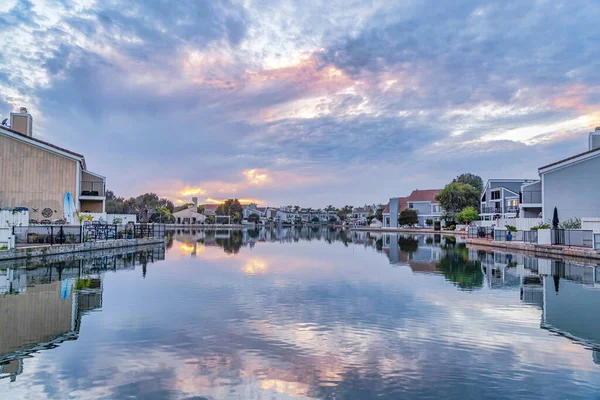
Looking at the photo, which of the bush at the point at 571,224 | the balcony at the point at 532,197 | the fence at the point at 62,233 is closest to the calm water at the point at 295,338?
the fence at the point at 62,233

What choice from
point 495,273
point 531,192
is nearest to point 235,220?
point 531,192

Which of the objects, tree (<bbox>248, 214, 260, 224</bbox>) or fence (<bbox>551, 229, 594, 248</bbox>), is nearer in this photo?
fence (<bbox>551, 229, 594, 248</bbox>)

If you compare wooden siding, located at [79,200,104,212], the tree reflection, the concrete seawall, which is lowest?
the tree reflection

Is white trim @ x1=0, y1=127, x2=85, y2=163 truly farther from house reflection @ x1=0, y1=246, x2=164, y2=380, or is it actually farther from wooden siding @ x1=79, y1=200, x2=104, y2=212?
house reflection @ x1=0, y1=246, x2=164, y2=380

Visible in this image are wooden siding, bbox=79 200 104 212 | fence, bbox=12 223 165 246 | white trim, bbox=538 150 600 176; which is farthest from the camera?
wooden siding, bbox=79 200 104 212

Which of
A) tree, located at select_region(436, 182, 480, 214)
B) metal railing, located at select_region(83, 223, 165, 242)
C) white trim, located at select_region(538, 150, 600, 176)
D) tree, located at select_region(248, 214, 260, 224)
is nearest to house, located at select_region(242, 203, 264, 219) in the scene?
tree, located at select_region(248, 214, 260, 224)

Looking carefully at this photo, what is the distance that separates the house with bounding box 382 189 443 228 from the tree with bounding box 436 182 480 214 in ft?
30.4

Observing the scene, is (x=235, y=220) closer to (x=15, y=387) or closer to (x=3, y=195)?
(x=3, y=195)

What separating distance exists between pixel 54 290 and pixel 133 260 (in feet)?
34.0

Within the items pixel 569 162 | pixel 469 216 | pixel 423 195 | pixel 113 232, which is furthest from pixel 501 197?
pixel 113 232

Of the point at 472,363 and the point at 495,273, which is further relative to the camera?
the point at 495,273

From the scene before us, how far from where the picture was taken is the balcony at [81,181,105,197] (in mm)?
34469

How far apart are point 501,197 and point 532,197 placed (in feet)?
55.1

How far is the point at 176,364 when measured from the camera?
23.4 feet
